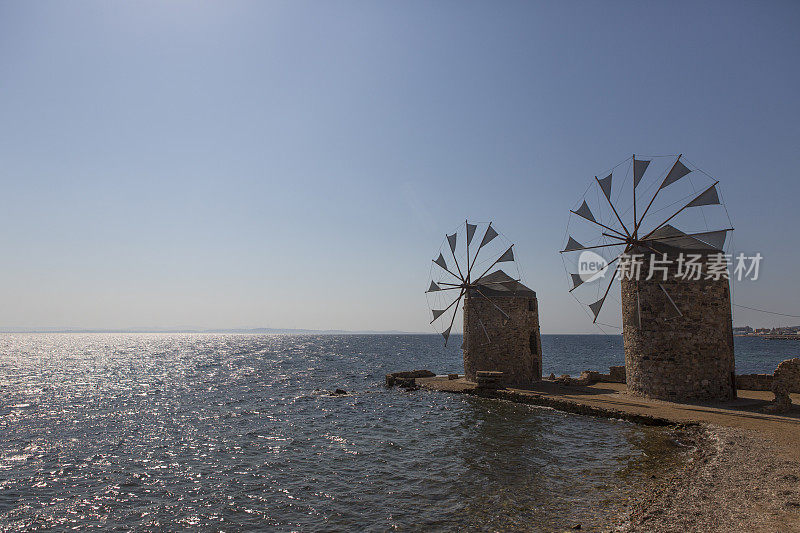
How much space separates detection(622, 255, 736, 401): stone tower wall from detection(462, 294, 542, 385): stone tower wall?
7.83 m

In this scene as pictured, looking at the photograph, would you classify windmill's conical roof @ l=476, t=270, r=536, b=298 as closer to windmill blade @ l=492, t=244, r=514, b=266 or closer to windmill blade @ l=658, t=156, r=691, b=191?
windmill blade @ l=492, t=244, r=514, b=266

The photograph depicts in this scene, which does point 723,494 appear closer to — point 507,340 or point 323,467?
point 323,467

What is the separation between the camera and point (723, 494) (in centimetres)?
879

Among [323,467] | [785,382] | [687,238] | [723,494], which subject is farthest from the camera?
[687,238]

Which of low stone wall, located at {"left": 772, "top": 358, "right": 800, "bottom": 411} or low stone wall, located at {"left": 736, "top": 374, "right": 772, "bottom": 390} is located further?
low stone wall, located at {"left": 736, "top": 374, "right": 772, "bottom": 390}

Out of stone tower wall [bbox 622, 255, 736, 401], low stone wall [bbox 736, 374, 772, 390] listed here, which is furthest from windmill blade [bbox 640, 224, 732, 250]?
low stone wall [bbox 736, 374, 772, 390]

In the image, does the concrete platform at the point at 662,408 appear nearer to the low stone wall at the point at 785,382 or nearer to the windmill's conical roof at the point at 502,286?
the low stone wall at the point at 785,382

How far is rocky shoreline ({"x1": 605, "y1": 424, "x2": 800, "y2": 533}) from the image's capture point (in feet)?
24.7

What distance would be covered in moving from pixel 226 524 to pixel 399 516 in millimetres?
3922

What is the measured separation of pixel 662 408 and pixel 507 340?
10146 millimetres

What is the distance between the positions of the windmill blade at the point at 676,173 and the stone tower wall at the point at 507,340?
35.3 ft

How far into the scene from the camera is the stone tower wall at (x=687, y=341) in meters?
17.9

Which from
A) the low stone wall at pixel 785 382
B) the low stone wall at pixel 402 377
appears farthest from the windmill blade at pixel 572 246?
the low stone wall at pixel 402 377

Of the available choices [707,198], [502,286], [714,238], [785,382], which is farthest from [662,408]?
[502,286]
